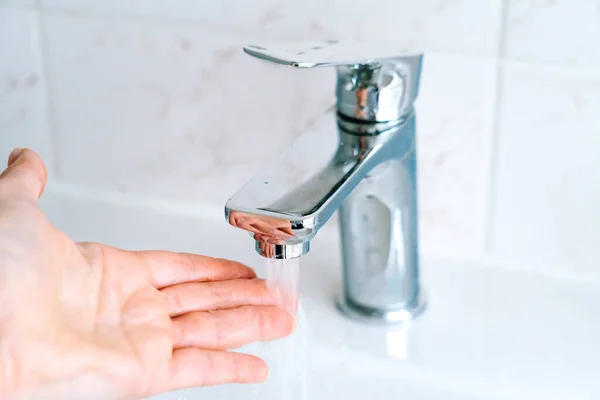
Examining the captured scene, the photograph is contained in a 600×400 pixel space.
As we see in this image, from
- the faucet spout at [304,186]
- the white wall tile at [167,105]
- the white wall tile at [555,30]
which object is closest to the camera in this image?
Answer: the faucet spout at [304,186]

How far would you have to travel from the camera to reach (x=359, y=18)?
58 cm

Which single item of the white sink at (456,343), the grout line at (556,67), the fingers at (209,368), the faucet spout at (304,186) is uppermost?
the grout line at (556,67)

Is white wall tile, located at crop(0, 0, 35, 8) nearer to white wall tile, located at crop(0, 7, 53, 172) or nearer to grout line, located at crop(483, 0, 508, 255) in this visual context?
white wall tile, located at crop(0, 7, 53, 172)

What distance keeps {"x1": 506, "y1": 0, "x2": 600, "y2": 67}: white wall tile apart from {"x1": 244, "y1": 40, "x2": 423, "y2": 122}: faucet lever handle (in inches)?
3.5

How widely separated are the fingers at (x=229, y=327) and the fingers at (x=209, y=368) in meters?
0.01

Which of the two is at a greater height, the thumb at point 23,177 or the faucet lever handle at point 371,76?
the faucet lever handle at point 371,76

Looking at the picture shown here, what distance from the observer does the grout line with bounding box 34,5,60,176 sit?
2.25 feet

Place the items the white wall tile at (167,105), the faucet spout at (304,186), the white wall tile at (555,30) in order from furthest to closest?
the white wall tile at (167,105) < the white wall tile at (555,30) < the faucet spout at (304,186)

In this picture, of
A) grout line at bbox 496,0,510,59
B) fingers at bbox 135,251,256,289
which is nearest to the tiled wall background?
grout line at bbox 496,0,510,59

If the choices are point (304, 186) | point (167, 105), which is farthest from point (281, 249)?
point (167, 105)

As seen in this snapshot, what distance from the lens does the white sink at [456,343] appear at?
21.2 inches

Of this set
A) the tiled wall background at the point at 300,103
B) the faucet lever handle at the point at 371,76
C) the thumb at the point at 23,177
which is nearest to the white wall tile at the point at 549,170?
the tiled wall background at the point at 300,103

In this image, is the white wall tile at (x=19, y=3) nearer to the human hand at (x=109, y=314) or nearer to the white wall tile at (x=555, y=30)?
the human hand at (x=109, y=314)

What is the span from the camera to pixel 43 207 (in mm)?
731
